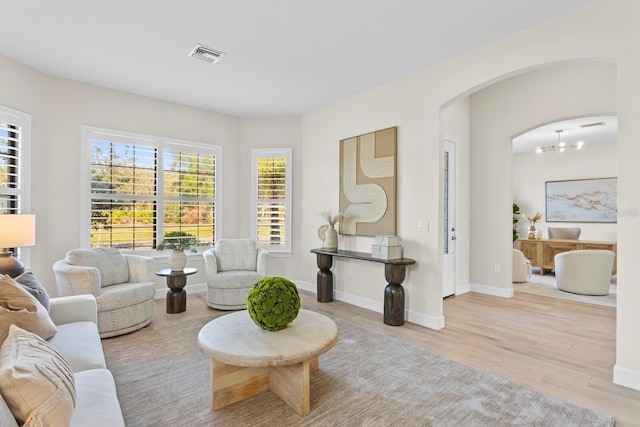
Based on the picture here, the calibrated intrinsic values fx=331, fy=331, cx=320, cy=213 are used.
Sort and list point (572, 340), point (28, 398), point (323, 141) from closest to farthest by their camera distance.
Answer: point (28, 398)
point (572, 340)
point (323, 141)

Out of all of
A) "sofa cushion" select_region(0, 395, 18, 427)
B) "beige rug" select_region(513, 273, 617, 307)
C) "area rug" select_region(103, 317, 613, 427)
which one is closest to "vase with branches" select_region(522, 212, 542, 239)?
"beige rug" select_region(513, 273, 617, 307)

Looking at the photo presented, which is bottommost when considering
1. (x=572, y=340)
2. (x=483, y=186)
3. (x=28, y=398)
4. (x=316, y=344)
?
(x=572, y=340)

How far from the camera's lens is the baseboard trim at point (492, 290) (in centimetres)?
516

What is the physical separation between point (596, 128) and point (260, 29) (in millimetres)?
6723

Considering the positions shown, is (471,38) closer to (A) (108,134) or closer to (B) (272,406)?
(B) (272,406)

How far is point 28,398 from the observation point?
110cm

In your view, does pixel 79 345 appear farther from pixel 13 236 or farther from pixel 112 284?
pixel 112 284

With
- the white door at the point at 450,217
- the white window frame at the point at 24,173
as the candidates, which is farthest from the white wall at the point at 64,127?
the white door at the point at 450,217

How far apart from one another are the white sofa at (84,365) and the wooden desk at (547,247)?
820 centimetres

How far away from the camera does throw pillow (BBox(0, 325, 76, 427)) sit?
1.08 meters

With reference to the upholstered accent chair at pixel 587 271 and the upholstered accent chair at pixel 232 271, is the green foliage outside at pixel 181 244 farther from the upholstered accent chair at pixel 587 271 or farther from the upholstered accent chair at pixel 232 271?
the upholstered accent chair at pixel 587 271

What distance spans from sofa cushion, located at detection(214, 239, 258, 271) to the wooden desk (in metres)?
6.32

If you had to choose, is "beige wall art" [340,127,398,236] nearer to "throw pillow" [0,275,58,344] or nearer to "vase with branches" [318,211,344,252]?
"vase with branches" [318,211,344,252]

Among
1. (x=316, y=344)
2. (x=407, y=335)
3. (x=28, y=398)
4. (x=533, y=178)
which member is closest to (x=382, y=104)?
(x=407, y=335)
